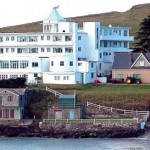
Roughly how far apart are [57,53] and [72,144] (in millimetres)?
27527

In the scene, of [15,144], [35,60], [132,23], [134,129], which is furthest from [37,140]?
[132,23]

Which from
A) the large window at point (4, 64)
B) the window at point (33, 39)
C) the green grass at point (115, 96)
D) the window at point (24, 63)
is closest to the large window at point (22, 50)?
the window at point (33, 39)

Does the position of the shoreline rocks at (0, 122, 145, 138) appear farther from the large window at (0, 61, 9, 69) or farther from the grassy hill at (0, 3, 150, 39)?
the grassy hill at (0, 3, 150, 39)

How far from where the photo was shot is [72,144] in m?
72.6

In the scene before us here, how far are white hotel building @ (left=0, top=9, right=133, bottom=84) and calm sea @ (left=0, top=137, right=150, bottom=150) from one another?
1944cm

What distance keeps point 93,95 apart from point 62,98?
4.11 metres

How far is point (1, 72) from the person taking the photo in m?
97.8

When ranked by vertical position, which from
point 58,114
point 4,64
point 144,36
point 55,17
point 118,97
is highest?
point 55,17

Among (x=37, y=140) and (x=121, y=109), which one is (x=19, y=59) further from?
(x=37, y=140)

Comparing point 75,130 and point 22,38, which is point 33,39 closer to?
point 22,38

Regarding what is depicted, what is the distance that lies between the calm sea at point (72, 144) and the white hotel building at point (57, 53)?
1944 cm

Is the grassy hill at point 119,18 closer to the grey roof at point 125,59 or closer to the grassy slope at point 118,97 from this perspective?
the grey roof at point 125,59

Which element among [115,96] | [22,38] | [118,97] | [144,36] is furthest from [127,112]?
[144,36]

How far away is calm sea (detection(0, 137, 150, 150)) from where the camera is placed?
70.4 m
